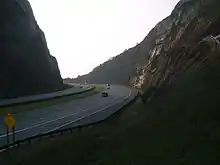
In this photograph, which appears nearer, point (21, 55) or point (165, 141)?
point (165, 141)

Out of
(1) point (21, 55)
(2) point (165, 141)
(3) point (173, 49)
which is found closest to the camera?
(2) point (165, 141)

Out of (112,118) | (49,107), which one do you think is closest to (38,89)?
(49,107)

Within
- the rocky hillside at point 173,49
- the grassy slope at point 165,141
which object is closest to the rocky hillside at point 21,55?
the rocky hillside at point 173,49

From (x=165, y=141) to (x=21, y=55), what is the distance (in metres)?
60.7

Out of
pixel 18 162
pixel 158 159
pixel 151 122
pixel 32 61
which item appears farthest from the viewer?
pixel 32 61

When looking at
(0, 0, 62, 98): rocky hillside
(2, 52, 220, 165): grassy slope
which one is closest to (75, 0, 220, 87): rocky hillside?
(2, 52, 220, 165): grassy slope

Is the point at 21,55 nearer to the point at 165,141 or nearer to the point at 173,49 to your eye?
the point at 173,49

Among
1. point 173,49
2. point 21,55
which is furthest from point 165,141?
point 21,55

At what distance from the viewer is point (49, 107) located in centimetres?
5053

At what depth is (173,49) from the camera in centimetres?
4678

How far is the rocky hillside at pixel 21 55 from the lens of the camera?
66.6 meters

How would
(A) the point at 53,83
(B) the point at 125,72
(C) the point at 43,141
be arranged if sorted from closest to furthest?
(C) the point at 43,141 → (A) the point at 53,83 → (B) the point at 125,72

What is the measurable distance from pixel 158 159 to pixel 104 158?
2.41 metres

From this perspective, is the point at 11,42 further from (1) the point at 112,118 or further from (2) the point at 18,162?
(2) the point at 18,162
